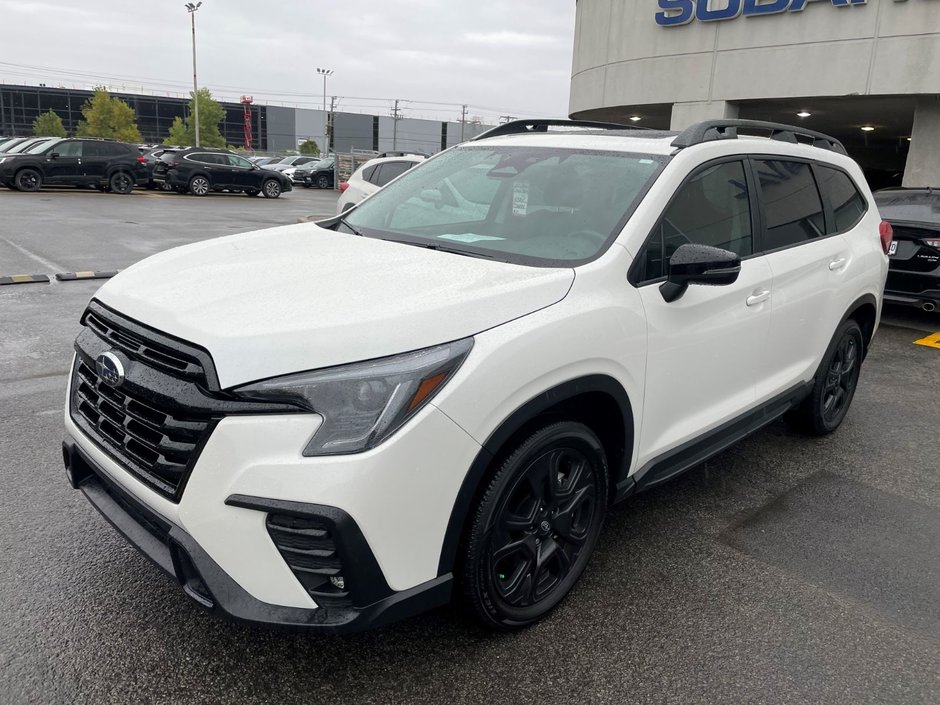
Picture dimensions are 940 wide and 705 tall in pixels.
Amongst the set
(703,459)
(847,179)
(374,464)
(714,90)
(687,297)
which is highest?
(714,90)

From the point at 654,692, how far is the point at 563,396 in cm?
102

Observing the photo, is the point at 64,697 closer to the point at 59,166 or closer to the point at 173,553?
the point at 173,553

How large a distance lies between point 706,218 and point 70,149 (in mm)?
25113

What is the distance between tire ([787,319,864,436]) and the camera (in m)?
4.58

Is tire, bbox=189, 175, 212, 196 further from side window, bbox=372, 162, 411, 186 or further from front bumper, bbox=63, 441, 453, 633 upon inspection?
front bumper, bbox=63, 441, 453, 633

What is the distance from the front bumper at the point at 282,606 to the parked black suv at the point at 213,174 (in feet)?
86.2

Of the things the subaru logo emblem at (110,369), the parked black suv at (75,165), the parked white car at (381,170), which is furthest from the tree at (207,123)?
the subaru logo emblem at (110,369)

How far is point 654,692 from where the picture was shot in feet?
8.25

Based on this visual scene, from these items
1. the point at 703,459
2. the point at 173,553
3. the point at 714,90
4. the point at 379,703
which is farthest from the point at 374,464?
the point at 714,90

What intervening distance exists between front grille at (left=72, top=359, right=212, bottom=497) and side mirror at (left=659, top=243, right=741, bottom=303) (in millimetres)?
1805

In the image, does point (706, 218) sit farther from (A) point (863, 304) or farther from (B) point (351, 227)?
(A) point (863, 304)

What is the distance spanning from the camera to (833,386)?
15.8 ft

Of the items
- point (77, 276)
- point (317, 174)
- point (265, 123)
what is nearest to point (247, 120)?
point (265, 123)

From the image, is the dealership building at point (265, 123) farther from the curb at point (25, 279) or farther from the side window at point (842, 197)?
the side window at point (842, 197)
